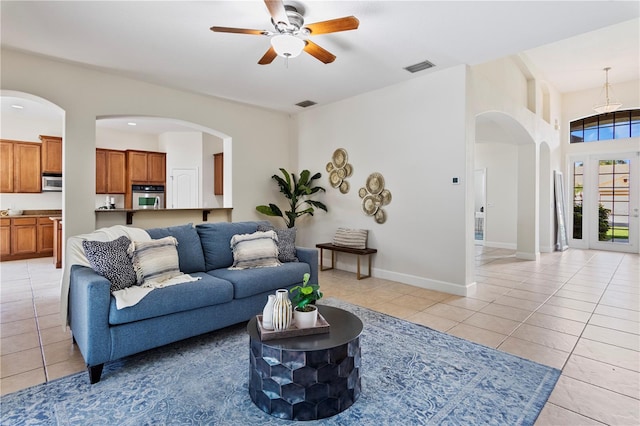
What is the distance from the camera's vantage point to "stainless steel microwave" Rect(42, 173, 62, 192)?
697cm

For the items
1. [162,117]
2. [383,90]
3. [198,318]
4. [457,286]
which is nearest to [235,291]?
[198,318]

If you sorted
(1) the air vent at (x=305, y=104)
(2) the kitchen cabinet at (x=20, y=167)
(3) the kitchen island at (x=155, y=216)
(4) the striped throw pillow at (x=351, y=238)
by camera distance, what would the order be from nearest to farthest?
(3) the kitchen island at (x=155, y=216), (4) the striped throw pillow at (x=351, y=238), (1) the air vent at (x=305, y=104), (2) the kitchen cabinet at (x=20, y=167)

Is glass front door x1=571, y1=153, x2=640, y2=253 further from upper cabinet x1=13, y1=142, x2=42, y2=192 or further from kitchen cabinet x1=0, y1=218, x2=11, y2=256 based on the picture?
kitchen cabinet x1=0, y1=218, x2=11, y2=256

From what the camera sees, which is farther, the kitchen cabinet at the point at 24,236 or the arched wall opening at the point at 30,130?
the kitchen cabinet at the point at 24,236

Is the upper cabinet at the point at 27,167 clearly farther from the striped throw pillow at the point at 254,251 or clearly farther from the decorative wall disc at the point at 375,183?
the decorative wall disc at the point at 375,183

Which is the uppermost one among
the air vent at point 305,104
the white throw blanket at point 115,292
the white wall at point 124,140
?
the air vent at point 305,104

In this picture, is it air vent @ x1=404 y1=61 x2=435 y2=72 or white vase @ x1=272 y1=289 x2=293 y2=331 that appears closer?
white vase @ x1=272 y1=289 x2=293 y2=331

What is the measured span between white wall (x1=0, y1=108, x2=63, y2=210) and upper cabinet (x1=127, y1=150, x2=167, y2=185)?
1.54m

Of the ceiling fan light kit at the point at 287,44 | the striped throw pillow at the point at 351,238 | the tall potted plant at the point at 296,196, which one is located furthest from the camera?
the tall potted plant at the point at 296,196

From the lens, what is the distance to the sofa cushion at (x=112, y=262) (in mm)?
2451

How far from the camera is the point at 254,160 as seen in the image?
19.6ft

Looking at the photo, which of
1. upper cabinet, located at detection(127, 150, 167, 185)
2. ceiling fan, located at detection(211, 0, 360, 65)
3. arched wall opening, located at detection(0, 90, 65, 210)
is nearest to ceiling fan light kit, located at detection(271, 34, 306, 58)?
ceiling fan, located at detection(211, 0, 360, 65)

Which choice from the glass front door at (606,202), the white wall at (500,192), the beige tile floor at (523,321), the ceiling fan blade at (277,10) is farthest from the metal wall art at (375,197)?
the glass front door at (606,202)

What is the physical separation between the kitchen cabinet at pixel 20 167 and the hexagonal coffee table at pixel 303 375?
7.82 m
